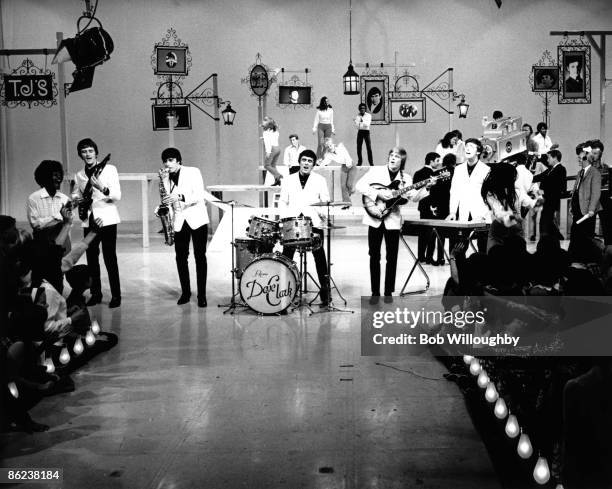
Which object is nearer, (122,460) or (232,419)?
(122,460)

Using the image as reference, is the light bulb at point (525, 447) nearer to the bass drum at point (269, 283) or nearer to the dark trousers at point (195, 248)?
the bass drum at point (269, 283)

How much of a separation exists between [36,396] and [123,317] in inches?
119

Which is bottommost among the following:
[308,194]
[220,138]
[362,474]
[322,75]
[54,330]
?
[362,474]

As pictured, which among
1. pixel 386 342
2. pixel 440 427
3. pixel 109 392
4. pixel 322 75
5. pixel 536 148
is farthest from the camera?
pixel 322 75

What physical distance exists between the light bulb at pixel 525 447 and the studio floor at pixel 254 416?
208 millimetres

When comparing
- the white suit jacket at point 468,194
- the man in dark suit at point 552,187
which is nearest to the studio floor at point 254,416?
the white suit jacket at point 468,194

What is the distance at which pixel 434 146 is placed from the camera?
1827cm

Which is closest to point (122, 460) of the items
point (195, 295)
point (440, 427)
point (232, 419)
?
point (232, 419)

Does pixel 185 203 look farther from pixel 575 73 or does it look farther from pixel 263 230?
pixel 575 73

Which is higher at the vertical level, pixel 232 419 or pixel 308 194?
pixel 308 194

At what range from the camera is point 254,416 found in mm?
4609

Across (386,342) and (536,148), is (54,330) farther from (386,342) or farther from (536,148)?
(536,148)

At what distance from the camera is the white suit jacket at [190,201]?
24.9ft

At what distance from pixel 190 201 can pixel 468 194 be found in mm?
2797
